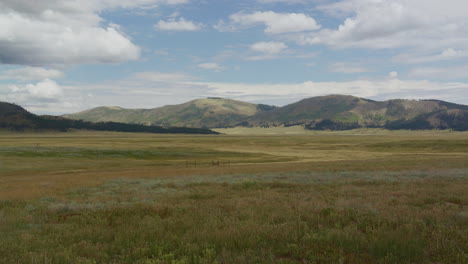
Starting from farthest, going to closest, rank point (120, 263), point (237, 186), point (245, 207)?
point (237, 186) → point (245, 207) → point (120, 263)

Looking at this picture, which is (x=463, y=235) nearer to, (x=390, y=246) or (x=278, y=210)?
(x=390, y=246)

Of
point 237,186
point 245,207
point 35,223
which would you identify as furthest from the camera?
point 237,186

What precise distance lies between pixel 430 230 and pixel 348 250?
10.3 ft

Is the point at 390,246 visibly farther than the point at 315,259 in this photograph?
Yes

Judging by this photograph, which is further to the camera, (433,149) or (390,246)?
(433,149)

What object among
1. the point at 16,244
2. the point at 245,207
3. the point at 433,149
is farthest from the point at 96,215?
the point at 433,149

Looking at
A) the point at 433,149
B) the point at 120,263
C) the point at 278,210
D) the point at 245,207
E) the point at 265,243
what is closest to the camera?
the point at 120,263

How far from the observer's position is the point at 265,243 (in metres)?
8.61

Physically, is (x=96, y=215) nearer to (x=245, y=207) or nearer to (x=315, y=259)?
(x=245, y=207)

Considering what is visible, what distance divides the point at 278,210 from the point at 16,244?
28.1 feet

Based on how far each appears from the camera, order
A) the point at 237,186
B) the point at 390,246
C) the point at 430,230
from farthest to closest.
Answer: the point at 237,186, the point at 430,230, the point at 390,246

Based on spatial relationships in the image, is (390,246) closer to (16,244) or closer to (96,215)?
(16,244)

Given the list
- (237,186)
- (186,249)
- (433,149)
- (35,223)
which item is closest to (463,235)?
(186,249)

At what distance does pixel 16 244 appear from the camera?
8.59 meters
